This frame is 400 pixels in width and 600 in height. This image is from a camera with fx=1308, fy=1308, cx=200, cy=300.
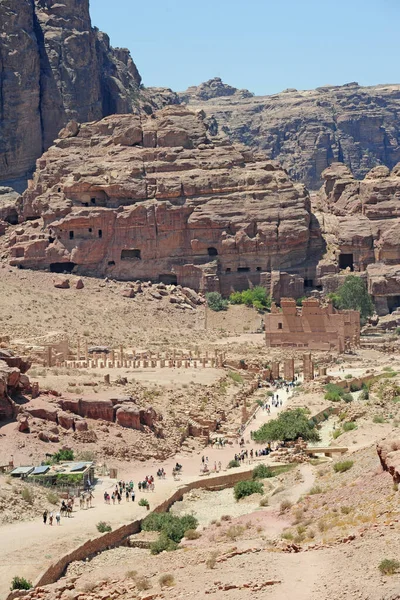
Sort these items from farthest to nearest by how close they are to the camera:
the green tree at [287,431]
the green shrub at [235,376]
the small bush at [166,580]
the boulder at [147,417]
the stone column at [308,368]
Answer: the stone column at [308,368]
the green shrub at [235,376]
the green tree at [287,431]
the boulder at [147,417]
the small bush at [166,580]

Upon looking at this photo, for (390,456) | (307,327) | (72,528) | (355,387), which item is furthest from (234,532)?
(307,327)

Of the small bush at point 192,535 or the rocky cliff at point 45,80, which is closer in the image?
the small bush at point 192,535

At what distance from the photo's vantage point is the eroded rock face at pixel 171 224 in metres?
107

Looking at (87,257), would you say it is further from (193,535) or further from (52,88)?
(193,535)

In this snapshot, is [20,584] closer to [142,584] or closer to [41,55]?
[142,584]

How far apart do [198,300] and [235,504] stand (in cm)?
6024

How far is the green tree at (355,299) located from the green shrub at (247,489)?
5360 centimetres

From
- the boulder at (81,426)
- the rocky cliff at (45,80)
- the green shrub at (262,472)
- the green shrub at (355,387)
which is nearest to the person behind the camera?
the green shrub at (262,472)

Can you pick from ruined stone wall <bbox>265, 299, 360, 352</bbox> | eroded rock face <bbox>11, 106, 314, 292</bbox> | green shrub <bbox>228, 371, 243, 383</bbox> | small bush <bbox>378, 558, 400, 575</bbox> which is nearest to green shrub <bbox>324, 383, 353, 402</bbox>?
green shrub <bbox>228, 371, 243, 383</bbox>

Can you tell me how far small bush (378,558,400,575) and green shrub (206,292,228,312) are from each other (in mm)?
73368

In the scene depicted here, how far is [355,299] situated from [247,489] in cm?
5558

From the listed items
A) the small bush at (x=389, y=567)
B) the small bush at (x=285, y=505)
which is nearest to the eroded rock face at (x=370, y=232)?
the small bush at (x=285, y=505)

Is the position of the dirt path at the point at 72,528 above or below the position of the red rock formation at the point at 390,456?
below

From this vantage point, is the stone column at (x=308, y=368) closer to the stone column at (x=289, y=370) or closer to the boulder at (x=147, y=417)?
the stone column at (x=289, y=370)
